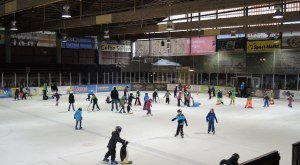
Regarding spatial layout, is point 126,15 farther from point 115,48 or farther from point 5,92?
point 115,48

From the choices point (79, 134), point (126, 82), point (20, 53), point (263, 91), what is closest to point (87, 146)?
point (79, 134)

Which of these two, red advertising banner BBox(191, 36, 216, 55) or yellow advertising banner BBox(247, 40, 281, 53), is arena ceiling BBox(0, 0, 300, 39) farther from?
yellow advertising banner BBox(247, 40, 281, 53)

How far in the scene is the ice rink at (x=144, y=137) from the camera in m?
10.2

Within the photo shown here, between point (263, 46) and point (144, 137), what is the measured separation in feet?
75.7

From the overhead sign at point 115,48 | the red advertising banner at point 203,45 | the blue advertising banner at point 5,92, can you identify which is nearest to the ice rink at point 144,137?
the blue advertising banner at point 5,92

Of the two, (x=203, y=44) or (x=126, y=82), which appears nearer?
(x=203, y=44)

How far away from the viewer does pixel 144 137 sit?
13.2 meters

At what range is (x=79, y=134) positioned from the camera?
535 inches

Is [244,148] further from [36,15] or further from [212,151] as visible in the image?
[36,15]

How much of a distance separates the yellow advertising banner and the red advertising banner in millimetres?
4081

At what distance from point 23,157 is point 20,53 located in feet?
91.6

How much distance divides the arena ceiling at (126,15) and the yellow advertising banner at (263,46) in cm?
402

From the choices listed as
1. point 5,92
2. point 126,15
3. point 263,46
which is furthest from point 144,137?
point 263,46

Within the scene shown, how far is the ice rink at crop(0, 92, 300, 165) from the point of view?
10.2 m
